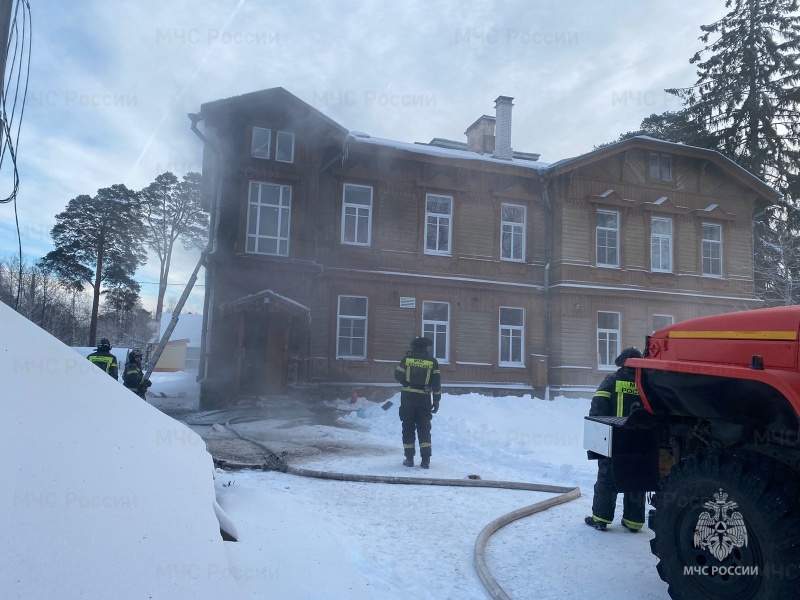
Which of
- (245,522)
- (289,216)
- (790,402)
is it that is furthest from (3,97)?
(289,216)

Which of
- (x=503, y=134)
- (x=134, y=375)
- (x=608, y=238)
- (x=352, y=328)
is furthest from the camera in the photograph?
(x=503, y=134)

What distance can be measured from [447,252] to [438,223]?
3.19 feet

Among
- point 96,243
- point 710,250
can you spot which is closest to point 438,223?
point 710,250

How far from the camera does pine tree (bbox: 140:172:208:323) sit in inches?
1560

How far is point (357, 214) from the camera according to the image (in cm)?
1812

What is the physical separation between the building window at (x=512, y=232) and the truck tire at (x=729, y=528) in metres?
15.9

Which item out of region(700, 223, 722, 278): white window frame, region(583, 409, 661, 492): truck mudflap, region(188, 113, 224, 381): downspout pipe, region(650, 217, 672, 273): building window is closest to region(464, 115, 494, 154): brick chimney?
region(650, 217, 672, 273): building window

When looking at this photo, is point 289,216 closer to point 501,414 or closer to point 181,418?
point 181,418

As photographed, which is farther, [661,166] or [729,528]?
[661,166]

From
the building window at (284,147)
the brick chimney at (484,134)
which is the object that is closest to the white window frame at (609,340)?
the brick chimney at (484,134)

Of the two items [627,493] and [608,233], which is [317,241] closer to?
[608,233]

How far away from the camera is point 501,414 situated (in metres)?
13.5

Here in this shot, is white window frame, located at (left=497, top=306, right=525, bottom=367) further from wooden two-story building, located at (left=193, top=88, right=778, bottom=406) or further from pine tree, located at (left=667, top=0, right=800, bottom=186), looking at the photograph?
pine tree, located at (left=667, top=0, right=800, bottom=186)

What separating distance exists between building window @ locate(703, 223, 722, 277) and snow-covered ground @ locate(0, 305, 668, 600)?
15.6 m
